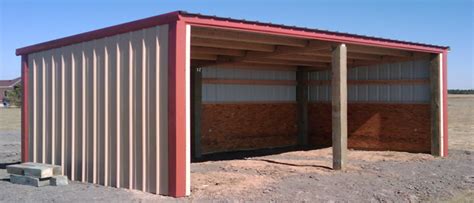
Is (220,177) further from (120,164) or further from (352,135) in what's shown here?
(352,135)

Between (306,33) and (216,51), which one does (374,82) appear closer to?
(216,51)

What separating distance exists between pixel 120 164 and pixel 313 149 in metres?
9.12

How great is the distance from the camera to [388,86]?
53.1 feet

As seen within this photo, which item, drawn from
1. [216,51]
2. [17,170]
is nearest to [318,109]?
[216,51]

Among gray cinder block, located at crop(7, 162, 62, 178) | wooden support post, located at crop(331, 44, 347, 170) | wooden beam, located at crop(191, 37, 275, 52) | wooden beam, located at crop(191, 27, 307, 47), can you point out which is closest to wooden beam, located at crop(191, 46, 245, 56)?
wooden beam, located at crop(191, 37, 275, 52)

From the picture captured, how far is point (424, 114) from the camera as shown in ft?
49.9

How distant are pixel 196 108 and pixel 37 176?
6.84m

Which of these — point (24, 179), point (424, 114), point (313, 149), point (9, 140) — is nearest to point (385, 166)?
point (424, 114)

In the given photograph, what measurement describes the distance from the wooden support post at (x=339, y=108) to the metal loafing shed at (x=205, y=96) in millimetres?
23

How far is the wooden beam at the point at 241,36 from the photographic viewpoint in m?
10.2

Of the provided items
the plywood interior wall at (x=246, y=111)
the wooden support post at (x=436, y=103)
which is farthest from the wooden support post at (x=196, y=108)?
the wooden support post at (x=436, y=103)

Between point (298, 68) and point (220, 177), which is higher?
point (298, 68)

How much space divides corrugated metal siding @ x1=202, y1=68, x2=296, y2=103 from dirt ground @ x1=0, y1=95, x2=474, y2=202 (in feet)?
9.30

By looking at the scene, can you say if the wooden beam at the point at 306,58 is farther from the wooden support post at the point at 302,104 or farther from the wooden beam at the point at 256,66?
the wooden support post at the point at 302,104
